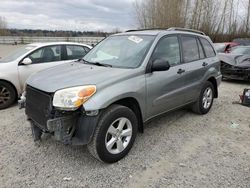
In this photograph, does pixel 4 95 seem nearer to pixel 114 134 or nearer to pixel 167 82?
pixel 114 134

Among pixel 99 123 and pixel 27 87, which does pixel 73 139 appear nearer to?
pixel 99 123

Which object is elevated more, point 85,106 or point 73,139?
point 85,106

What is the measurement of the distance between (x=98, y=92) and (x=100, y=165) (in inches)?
41.0

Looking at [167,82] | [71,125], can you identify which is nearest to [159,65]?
[167,82]

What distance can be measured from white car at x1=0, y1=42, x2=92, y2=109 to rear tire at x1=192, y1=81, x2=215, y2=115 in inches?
141

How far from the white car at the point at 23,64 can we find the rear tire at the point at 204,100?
359cm

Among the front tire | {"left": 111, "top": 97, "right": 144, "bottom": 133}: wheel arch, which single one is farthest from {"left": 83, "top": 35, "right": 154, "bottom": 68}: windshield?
the front tire

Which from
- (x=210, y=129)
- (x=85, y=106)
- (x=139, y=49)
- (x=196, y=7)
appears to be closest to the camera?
(x=85, y=106)

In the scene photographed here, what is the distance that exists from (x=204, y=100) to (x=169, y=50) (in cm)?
170

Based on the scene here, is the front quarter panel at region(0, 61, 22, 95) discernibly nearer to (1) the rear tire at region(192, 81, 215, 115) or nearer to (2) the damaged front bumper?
(2) the damaged front bumper

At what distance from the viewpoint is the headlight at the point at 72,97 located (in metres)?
2.76

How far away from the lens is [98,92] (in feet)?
9.45

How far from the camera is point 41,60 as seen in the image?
586 cm

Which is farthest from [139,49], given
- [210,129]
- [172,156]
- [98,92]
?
[210,129]
